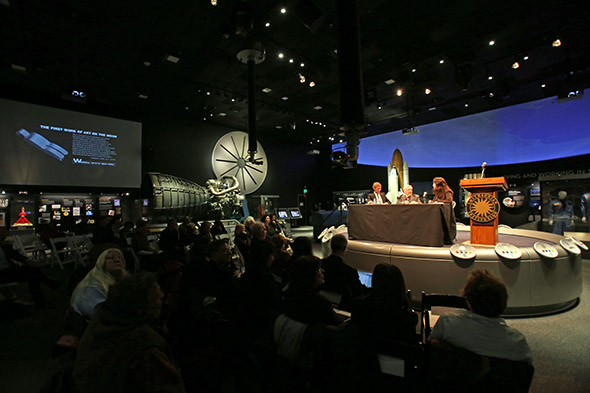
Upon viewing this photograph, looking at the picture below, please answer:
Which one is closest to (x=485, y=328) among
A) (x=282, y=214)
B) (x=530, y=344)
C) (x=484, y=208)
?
(x=530, y=344)

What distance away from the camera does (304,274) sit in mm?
1664

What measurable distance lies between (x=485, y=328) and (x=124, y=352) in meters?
1.71

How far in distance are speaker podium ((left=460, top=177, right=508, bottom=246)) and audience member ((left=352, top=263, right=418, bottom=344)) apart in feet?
9.47

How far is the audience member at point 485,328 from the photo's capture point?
1275 millimetres

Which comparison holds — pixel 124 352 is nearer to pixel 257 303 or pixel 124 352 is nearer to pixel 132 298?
pixel 132 298

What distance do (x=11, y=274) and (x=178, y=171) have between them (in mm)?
7600

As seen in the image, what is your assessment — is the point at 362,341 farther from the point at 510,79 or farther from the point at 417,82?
A: the point at 510,79

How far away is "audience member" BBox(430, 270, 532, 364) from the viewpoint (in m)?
1.28

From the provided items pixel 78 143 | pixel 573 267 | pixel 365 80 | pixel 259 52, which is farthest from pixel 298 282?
pixel 78 143

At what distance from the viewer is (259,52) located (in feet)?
18.6

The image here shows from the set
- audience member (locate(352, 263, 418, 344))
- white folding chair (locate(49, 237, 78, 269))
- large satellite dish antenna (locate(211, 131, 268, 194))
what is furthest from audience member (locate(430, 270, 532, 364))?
large satellite dish antenna (locate(211, 131, 268, 194))

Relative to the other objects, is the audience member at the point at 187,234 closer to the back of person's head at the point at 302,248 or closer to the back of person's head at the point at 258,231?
the back of person's head at the point at 258,231

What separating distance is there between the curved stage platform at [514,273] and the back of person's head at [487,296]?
2.03 meters

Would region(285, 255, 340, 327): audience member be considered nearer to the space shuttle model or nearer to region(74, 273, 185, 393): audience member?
region(74, 273, 185, 393): audience member
